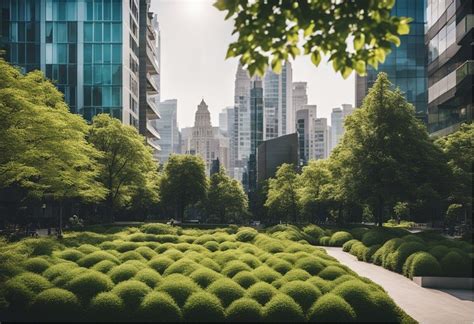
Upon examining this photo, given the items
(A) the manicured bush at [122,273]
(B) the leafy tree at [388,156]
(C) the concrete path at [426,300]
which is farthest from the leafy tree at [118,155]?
(A) the manicured bush at [122,273]

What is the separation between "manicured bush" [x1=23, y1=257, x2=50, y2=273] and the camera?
16.9 meters

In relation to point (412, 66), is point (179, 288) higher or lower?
lower

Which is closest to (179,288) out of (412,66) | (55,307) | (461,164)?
(55,307)

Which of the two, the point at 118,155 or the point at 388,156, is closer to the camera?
the point at 388,156

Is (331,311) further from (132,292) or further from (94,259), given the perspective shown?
(94,259)

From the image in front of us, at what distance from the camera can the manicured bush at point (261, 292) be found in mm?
14648

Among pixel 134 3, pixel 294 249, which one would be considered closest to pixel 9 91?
pixel 294 249

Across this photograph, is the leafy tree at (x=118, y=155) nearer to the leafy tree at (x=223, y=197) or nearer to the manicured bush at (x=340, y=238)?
the leafy tree at (x=223, y=197)

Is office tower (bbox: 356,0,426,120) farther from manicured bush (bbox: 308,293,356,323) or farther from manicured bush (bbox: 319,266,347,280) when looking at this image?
manicured bush (bbox: 308,293,356,323)

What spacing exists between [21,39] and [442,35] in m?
51.5

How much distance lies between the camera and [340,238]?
40.0 meters

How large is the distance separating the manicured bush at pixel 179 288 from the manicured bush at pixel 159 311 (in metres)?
0.49

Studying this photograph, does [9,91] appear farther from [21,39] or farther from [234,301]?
[21,39]

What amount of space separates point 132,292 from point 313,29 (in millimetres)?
10569
